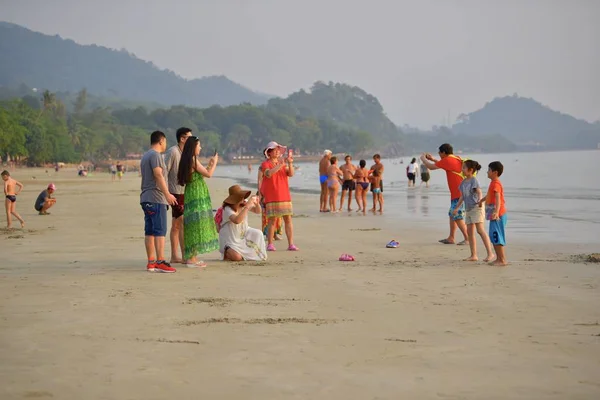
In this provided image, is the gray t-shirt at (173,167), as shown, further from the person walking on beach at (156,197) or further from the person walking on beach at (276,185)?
the person walking on beach at (276,185)

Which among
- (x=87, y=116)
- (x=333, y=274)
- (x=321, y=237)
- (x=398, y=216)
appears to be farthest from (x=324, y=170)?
(x=87, y=116)

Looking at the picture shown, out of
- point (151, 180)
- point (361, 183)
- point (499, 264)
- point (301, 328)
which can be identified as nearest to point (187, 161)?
point (151, 180)

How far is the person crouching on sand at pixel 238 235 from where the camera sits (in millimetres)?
10844

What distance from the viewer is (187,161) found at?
980 cm

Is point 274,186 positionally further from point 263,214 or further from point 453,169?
point 453,169

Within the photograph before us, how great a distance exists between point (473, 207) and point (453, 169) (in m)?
1.44

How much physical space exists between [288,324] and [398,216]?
1402 cm

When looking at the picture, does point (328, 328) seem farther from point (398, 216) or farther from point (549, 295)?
point (398, 216)

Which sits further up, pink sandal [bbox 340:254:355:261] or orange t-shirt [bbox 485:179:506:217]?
orange t-shirt [bbox 485:179:506:217]

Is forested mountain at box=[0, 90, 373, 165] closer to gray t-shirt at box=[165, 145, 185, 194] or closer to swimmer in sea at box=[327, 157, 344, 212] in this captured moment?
swimmer in sea at box=[327, 157, 344, 212]

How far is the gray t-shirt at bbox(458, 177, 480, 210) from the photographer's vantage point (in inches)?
436

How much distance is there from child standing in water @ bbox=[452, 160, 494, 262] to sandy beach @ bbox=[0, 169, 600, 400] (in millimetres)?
434

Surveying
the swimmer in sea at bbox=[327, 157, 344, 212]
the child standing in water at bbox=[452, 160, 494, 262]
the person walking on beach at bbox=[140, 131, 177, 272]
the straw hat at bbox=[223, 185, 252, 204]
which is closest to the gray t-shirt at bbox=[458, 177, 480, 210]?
the child standing in water at bbox=[452, 160, 494, 262]

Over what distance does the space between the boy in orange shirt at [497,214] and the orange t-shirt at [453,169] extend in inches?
66.9
